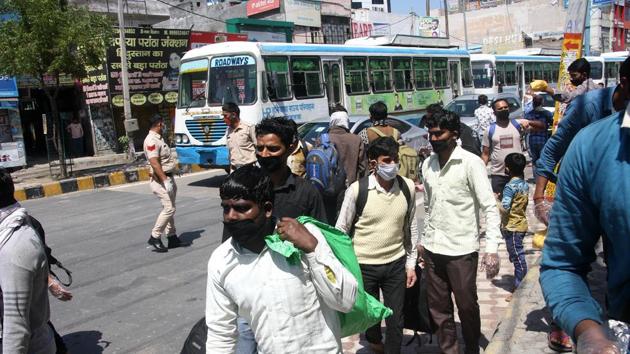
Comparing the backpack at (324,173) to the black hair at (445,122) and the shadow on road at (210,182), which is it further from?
the shadow on road at (210,182)

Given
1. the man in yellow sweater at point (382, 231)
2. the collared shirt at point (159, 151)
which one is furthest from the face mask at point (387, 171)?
the collared shirt at point (159, 151)

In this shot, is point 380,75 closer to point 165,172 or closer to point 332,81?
point 332,81

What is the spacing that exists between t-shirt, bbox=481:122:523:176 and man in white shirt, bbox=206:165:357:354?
4995mm

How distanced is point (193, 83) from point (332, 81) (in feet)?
11.7

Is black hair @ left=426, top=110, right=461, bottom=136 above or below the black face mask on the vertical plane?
above

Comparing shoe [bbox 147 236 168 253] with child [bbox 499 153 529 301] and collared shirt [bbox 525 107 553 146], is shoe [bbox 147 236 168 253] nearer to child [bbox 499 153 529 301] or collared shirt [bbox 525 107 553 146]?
child [bbox 499 153 529 301]

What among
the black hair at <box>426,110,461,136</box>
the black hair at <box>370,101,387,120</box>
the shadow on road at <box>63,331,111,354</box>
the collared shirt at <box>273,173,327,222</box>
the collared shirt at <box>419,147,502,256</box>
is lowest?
the shadow on road at <box>63,331,111,354</box>

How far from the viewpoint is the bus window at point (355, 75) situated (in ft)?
49.0

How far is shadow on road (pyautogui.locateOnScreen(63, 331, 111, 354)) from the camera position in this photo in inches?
179

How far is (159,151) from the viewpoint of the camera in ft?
23.3

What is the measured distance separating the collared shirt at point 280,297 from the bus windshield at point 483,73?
76.1 feet

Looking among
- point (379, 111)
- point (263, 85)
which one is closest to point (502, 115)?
point (379, 111)

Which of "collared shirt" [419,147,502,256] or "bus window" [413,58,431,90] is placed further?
"bus window" [413,58,431,90]

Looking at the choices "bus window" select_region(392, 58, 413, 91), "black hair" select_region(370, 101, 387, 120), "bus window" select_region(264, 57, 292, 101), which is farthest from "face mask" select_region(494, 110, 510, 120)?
"bus window" select_region(392, 58, 413, 91)
